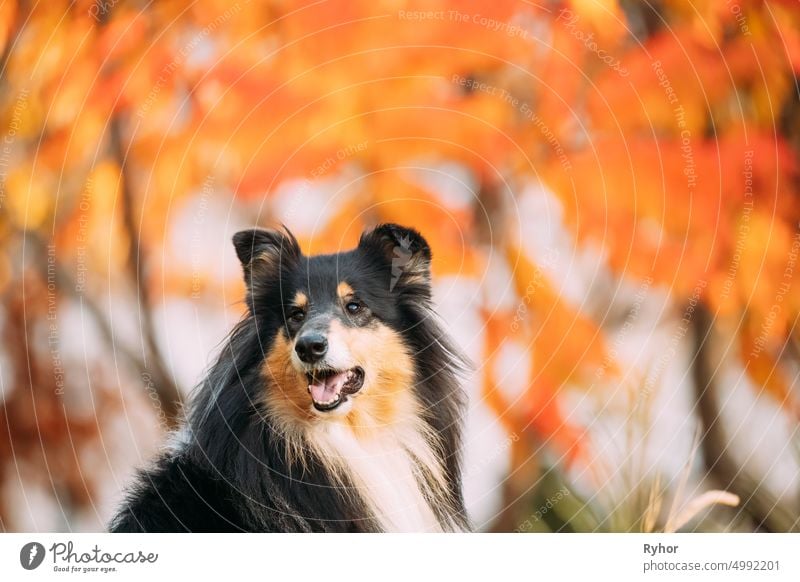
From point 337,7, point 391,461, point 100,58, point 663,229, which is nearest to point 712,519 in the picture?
point 663,229

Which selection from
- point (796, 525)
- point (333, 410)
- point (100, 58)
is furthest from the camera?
point (796, 525)

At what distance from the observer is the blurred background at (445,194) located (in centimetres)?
461

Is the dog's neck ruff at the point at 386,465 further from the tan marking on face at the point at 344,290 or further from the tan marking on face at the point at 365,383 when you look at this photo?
the tan marking on face at the point at 344,290

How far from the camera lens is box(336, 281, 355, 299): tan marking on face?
157 inches

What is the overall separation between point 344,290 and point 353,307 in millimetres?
83

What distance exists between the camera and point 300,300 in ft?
13.0

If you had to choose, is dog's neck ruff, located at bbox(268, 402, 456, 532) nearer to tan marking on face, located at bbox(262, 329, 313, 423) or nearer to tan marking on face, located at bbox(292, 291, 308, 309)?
tan marking on face, located at bbox(262, 329, 313, 423)

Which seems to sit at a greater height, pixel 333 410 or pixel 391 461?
pixel 333 410

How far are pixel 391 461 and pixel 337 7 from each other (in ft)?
7.38

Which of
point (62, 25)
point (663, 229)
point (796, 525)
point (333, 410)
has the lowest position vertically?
point (796, 525)
